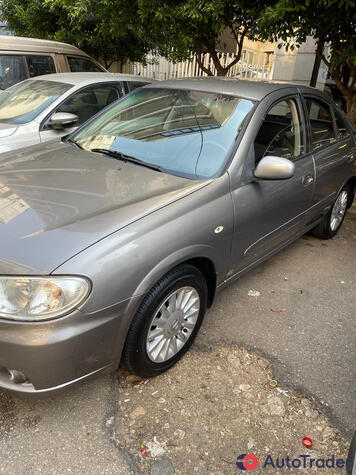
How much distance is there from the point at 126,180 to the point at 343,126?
9.03 ft

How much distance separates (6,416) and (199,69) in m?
11.3

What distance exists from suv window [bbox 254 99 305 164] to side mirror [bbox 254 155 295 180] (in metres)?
0.36

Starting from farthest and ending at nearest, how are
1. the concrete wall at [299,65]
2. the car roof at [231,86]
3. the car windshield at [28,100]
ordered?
the concrete wall at [299,65]
the car windshield at [28,100]
the car roof at [231,86]

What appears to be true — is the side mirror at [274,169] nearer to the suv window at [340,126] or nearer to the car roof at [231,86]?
the car roof at [231,86]

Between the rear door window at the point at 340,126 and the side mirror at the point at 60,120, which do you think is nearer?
the rear door window at the point at 340,126

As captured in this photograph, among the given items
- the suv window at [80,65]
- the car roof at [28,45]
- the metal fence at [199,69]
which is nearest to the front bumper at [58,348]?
the car roof at [28,45]

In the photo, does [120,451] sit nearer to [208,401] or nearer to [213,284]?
[208,401]

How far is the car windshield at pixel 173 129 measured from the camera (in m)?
2.52

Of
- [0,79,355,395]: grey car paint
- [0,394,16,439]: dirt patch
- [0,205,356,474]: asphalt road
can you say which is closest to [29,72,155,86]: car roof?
[0,79,355,395]: grey car paint

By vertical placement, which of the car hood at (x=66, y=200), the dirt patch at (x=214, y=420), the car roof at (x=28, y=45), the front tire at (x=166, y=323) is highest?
the car roof at (x=28, y=45)

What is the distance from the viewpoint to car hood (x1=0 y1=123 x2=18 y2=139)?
4.09 metres

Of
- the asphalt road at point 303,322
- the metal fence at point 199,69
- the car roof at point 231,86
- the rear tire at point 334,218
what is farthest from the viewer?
the metal fence at point 199,69

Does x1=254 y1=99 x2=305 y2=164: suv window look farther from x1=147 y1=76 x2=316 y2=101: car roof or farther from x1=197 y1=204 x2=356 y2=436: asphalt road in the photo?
x1=197 y1=204 x2=356 y2=436: asphalt road

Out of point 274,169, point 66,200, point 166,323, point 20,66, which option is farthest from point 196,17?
point 166,323
